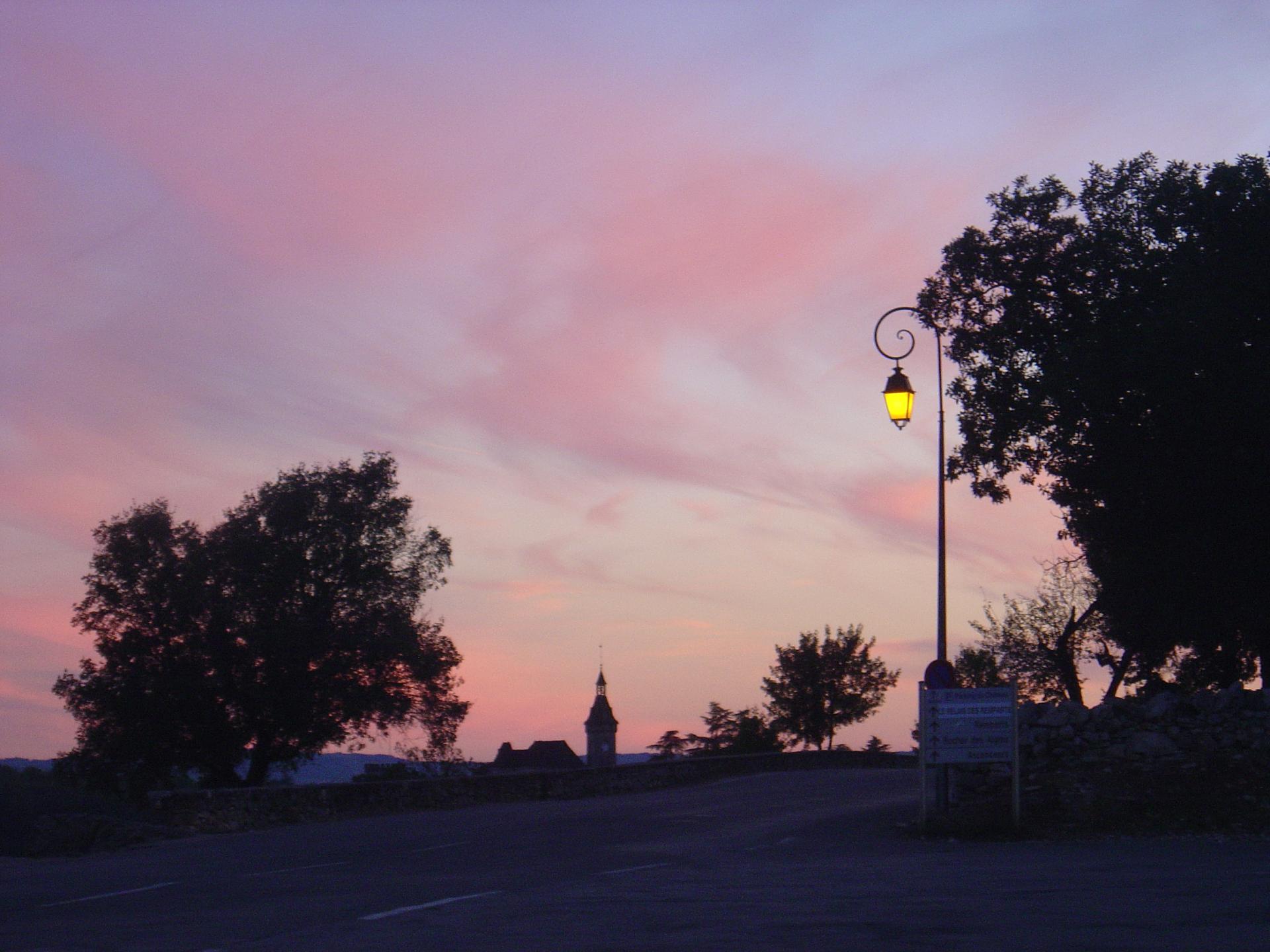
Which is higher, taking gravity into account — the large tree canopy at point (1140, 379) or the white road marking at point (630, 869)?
the large tree canopy at point (1140, 379)

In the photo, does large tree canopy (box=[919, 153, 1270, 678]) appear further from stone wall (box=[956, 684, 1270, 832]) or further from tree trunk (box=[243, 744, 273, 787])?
tree trunk (box=[243, 744, 273, 787])

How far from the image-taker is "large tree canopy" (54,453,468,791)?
1768 inches

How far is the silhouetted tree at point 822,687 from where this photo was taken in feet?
269

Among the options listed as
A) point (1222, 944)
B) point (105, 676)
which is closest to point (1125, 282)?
point (1222, 944)

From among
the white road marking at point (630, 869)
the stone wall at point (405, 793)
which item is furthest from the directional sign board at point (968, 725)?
the stone wall at point (405, 793)

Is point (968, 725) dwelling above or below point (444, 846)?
above

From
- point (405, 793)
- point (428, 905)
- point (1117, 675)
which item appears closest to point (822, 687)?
point (1117, 675)

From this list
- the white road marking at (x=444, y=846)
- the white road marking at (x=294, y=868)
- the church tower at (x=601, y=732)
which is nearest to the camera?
the white road marking at (x=294, y=868)

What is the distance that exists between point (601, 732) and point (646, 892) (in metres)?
139

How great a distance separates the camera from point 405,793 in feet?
90.3

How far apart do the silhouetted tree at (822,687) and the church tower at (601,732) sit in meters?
65.7

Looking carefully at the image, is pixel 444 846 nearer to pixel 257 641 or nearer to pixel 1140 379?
pixel 1140 379

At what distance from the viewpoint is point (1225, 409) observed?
24.3m

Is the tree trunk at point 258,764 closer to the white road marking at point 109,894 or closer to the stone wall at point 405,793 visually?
the stone wall at point 405,793
